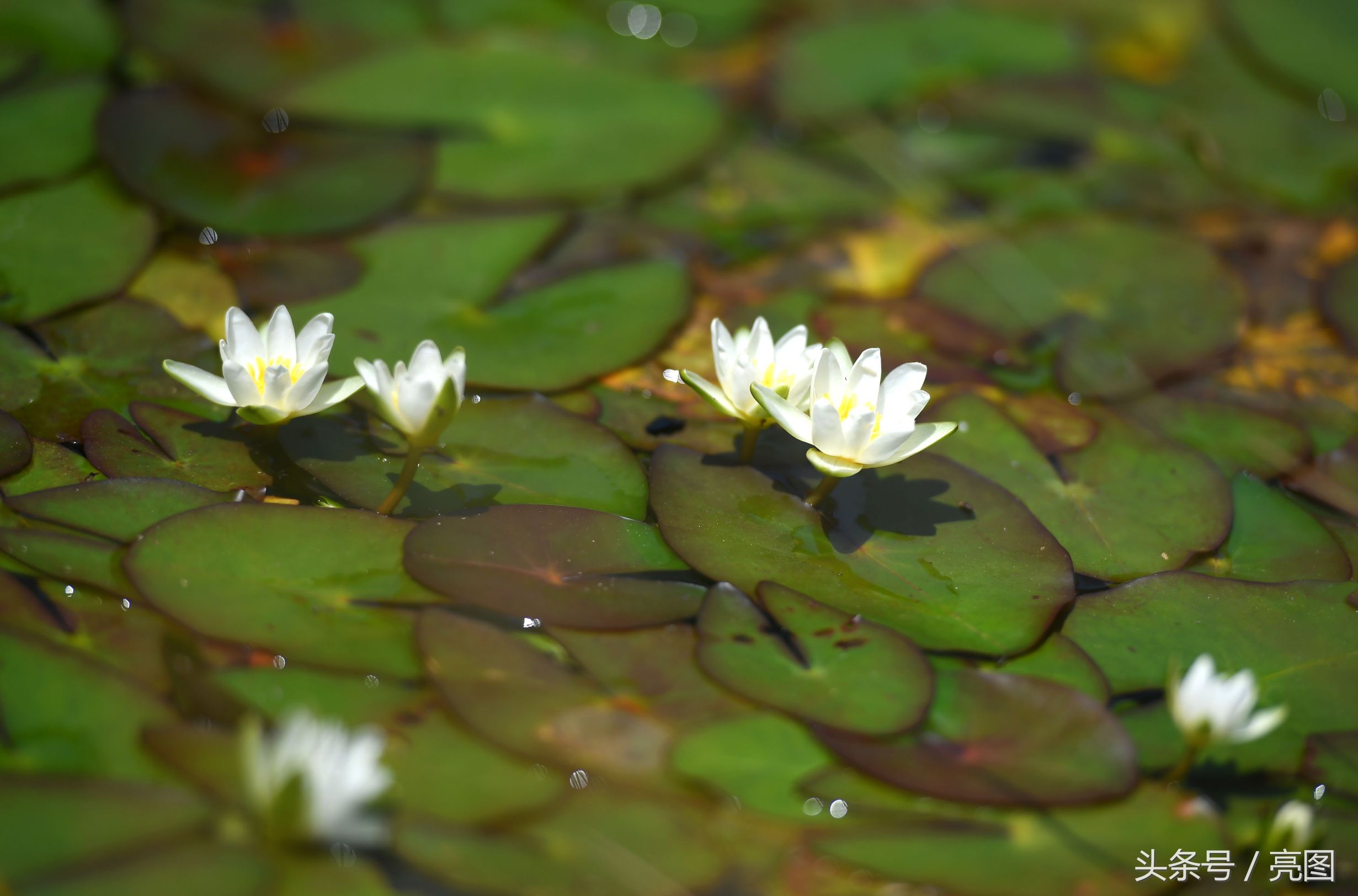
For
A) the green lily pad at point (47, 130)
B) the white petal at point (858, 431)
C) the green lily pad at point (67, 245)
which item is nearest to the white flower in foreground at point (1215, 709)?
the white petal at point (858, 431)

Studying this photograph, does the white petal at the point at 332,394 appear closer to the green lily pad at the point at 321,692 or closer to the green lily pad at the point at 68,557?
the green lily pad at the point at 68,557

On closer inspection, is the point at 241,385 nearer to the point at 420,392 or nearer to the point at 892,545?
the point at 420,392

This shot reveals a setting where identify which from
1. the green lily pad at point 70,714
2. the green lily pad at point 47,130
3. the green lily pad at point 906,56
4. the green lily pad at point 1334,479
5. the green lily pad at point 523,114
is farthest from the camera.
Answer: the green lily pad at point 906,56

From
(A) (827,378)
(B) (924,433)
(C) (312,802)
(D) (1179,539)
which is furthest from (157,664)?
(D) (1179,539)

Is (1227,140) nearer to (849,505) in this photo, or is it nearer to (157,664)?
(849,505)

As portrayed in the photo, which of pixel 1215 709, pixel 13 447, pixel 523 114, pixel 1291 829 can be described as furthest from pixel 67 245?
pixel 1291 829

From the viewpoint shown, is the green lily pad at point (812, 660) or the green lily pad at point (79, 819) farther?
the green lily pad at point (812, 660)

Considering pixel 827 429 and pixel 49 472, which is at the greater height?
pixel 827 429

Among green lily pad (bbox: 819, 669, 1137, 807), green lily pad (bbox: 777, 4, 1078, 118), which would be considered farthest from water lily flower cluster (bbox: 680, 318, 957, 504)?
green lily pad (bbox: 777, 4, 1078, 118)
